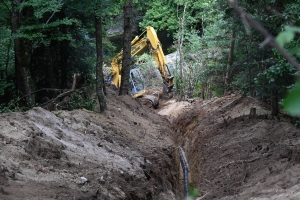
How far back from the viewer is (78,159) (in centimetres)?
928

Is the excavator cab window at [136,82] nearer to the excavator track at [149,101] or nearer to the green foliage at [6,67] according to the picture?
the excavator track at [149,101]

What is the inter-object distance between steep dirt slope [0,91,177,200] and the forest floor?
0.06ft

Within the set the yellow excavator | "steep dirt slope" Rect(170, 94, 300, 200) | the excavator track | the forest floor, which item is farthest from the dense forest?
the excavator track

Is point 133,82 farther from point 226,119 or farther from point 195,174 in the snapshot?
point 195,174


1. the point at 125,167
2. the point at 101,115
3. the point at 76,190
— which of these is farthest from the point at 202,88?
the point at 76,190

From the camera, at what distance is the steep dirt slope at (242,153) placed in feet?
28.7

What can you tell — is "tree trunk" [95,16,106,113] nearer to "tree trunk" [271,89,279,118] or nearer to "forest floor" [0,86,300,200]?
"forest floor" [0,86,300,200]

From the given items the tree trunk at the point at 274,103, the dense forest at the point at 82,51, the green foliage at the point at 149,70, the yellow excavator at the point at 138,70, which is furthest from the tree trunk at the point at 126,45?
the green foliage at the point at 149,70

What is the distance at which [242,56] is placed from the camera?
16484 mm

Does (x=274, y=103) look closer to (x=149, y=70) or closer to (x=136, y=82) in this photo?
(x=136, y=82)

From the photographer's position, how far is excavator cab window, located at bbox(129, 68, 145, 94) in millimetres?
26875

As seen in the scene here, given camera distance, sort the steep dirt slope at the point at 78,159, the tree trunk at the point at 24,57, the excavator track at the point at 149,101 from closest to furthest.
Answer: the steep dirt slope at the point at 78,159 < the tree trunk at the point at 24,57 < the excavator track at the point at 149,101

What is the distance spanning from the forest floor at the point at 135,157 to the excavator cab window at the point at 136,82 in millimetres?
8982

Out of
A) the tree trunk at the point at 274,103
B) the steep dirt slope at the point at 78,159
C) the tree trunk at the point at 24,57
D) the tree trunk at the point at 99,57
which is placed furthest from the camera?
the tree trunk at the point at 274,103
